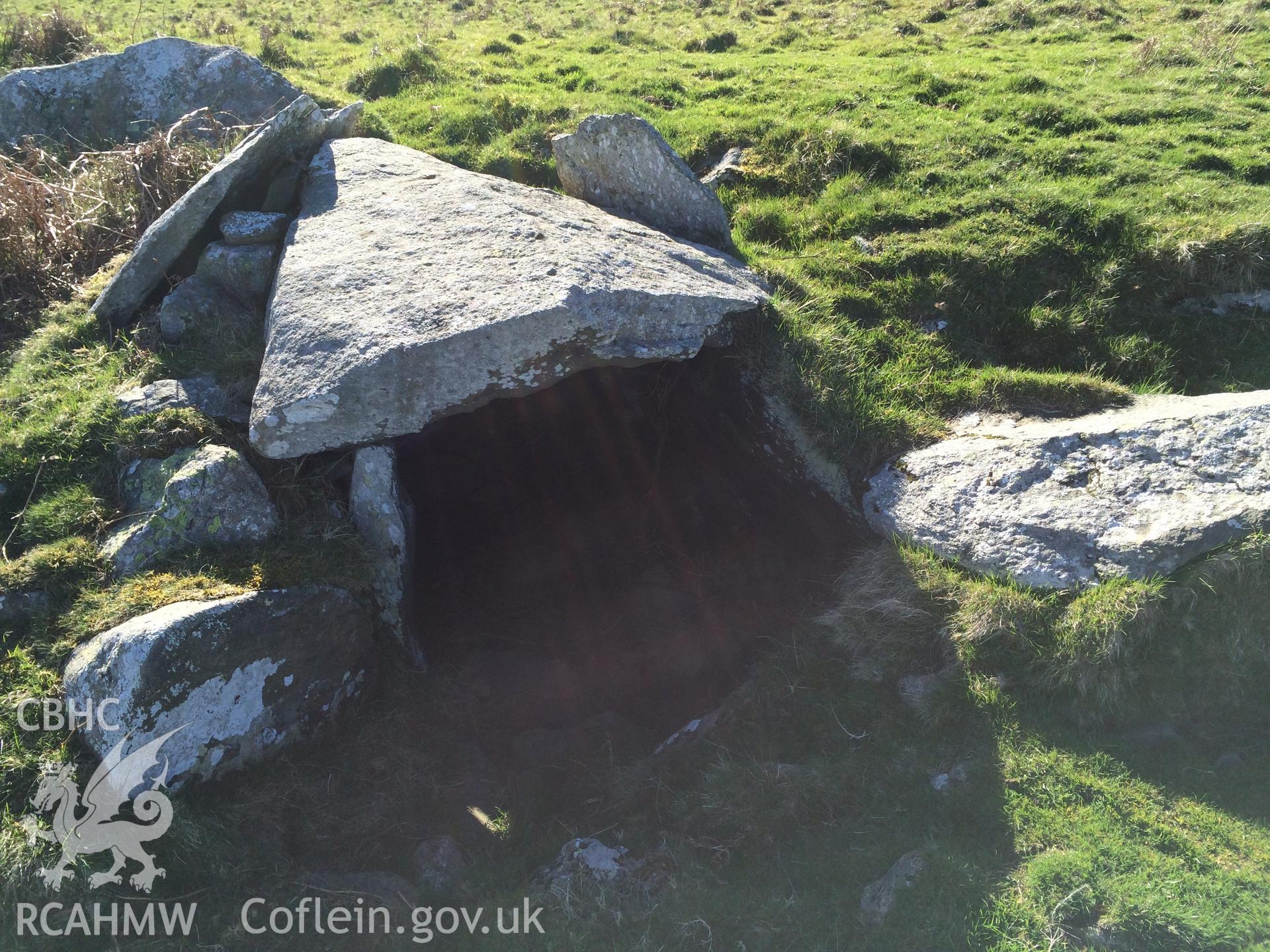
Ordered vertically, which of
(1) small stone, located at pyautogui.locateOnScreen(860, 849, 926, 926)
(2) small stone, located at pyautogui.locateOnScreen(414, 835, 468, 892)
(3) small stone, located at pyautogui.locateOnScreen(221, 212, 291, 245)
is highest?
(3) small stone, located at pyautogui.locateOnScreen(221, 212, 291, 245)

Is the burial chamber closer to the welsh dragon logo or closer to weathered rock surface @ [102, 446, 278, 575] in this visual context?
weathered rock surface @ [102, 446, 278, 575]

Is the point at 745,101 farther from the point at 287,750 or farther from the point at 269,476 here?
the point at 287,750

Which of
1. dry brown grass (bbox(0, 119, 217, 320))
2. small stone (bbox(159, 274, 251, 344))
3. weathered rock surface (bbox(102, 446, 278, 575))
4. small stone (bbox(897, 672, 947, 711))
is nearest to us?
small stone (bbox(897, 672, 947, 711))

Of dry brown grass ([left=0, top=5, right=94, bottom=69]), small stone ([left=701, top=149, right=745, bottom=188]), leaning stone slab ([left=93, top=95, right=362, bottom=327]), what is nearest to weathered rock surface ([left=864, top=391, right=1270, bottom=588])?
small stone ([left=701, top=149, right=745, bottom=188])

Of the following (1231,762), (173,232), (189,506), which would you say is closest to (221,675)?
(189,506)

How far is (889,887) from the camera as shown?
4152 millimetres

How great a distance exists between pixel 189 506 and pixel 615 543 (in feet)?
11.5

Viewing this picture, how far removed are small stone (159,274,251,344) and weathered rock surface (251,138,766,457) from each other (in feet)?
2.73

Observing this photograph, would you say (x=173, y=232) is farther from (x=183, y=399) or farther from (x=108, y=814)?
(x=108, y=814)

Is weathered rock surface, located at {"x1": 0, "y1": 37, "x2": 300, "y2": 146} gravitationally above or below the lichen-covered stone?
above

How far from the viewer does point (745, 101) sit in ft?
34.2

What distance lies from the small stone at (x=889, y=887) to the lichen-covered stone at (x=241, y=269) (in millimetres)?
6453

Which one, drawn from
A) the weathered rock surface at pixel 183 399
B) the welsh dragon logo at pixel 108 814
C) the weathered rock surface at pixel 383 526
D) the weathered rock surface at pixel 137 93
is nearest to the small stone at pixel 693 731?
the weathered rock surface at pixel 383 526

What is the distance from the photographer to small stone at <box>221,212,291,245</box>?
6.89 metres
